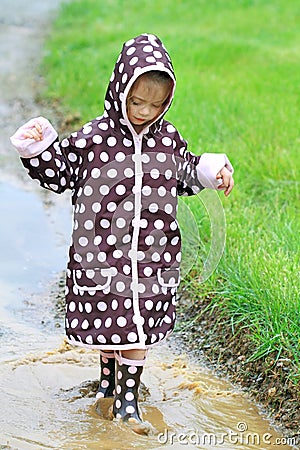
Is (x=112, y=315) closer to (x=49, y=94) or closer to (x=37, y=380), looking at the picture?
(x=37, y=380)

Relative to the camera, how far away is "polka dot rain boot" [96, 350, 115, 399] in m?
3.60

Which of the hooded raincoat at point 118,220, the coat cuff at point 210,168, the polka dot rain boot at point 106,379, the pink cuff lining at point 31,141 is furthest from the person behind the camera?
the polka dot rain boot at point 106,379

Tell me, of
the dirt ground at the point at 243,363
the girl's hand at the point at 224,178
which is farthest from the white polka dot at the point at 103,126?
the dirt ground at the point at 243,363

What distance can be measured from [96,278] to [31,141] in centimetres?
54

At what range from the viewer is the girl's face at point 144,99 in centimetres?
329

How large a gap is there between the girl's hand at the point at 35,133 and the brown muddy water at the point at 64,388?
106 centimetres

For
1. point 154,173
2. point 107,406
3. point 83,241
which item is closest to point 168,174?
point 154,173

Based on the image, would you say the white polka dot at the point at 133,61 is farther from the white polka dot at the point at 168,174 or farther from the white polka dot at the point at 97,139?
the white polka dot at the point at 168,174

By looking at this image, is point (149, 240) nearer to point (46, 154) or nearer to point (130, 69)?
point (46, 154)

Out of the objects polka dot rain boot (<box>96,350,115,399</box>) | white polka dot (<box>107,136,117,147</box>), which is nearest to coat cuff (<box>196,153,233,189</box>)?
white polka dot (<box>107,136,117,147</box>)

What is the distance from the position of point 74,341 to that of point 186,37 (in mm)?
7308

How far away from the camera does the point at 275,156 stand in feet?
19.9

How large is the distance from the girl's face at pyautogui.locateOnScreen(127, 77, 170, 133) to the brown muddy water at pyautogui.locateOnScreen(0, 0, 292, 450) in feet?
3.68

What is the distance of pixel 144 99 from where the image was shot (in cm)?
330
